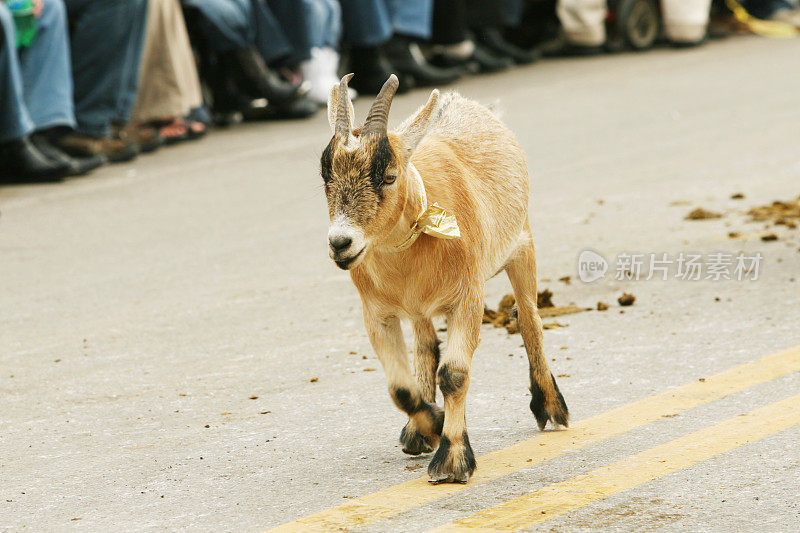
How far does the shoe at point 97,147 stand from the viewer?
35.8 ft

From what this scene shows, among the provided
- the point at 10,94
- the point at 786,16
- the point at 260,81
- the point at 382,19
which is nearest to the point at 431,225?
the point at 10,94

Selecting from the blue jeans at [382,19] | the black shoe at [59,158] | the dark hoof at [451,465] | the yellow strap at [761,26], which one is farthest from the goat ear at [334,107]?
the yellow strap at [761,26]

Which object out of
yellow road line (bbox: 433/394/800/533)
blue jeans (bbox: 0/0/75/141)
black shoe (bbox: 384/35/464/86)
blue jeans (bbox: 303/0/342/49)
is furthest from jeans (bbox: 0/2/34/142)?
yellow road line (bbox: 433/394/800/533)

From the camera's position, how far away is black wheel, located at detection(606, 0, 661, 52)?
1647cm

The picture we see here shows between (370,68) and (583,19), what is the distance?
358cm

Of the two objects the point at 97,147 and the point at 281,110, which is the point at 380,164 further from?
the point at 281,110

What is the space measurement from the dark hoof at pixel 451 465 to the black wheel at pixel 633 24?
1302cm

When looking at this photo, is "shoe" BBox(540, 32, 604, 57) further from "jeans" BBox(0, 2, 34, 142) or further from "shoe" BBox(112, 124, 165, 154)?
"jeans" BBox(0, 2, 34, 142)

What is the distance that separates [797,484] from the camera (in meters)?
4.05

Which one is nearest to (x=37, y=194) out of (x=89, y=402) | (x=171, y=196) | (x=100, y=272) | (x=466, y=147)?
(x=171, y=196)

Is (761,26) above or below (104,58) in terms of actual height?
below

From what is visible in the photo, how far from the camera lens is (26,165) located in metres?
10.2

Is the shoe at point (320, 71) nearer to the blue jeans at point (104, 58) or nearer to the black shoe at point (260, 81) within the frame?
the black shoe at point (260, 81)

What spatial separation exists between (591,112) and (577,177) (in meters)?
2.98
